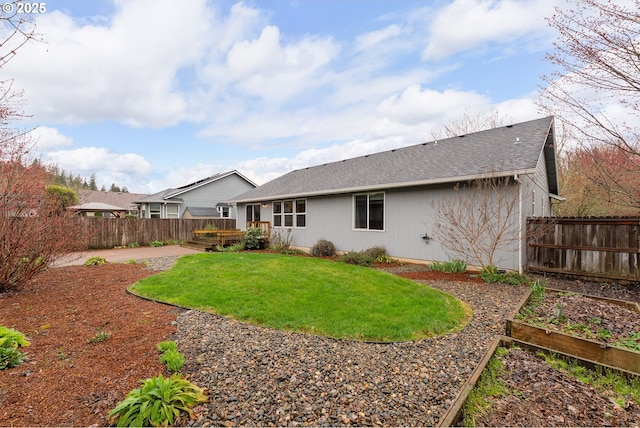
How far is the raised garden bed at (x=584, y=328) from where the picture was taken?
2926 mm

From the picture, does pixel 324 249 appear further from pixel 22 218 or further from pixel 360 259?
pixel 22 218

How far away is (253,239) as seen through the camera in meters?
14.3

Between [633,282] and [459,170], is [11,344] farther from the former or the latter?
[633,282]

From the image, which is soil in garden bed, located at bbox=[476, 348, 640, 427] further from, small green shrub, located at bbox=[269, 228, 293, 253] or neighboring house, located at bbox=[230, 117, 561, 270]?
small green shrub, located at bbox=[269, 228, 293, 253]

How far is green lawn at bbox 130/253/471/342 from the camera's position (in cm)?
399

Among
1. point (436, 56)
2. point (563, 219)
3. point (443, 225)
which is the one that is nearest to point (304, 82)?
point (436, 56)

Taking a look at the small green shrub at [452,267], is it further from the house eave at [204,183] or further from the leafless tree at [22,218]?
the house eave at [204,183]

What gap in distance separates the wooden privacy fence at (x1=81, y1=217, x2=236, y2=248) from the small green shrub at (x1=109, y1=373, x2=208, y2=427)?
1405cm

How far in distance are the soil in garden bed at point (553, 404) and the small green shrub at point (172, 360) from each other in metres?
2.68

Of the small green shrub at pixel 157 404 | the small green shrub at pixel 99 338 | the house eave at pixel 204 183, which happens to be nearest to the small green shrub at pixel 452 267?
the small green shrub at pixel 157 404

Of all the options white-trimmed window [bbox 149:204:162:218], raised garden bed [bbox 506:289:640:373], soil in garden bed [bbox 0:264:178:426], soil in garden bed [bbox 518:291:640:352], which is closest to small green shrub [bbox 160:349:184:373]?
soil in garden bed [bbox 0:264:178:426]

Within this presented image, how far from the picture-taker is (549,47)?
5305 millimetres

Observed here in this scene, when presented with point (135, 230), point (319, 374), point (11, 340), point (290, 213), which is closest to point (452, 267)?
point (319, 374)

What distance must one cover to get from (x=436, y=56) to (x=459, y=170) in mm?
5149
